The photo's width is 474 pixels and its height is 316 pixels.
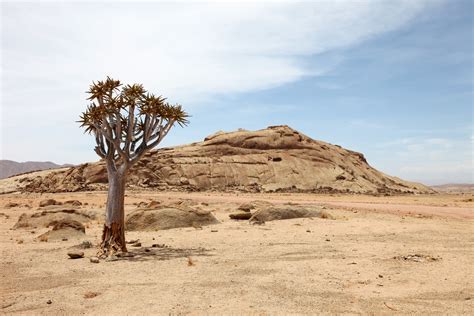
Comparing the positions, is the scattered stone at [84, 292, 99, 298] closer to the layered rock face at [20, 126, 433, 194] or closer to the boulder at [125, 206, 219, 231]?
the boulder at [125, 206, 219, 231]

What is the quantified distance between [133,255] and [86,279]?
10.1 ft

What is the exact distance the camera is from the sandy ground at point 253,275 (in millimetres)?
7691

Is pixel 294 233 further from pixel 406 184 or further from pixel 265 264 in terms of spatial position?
pixel 406 184

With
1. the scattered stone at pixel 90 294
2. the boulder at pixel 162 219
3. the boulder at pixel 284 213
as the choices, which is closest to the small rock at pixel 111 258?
the scattered stone at pixel 90 294

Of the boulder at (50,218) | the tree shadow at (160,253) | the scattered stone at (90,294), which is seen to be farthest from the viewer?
the boulder at (50,218)

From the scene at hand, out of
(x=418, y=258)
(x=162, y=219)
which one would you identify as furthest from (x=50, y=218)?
(x=418, y=258)

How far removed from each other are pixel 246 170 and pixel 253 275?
62015mm

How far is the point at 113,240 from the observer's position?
42.8ft

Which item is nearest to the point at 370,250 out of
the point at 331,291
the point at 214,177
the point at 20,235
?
the point at 331,291

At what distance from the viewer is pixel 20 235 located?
18141 millimetres

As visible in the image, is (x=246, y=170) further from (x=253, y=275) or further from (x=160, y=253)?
(x=253, y=275)

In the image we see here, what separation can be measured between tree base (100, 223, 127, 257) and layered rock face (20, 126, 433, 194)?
4870cm

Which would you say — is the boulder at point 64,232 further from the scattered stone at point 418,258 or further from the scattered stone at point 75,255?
the scattered stone at point 418,258

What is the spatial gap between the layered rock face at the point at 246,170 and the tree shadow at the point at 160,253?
48.1 meters
